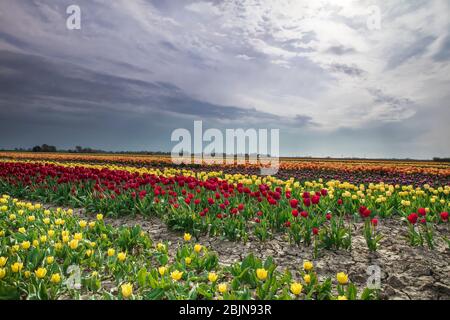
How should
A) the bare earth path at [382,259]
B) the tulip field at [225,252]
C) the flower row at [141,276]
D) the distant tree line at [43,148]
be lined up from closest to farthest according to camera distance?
the flower row at [141,276]
the tulip field at [225,252]
the bare earth path at [382,259]
the distant tree line at [43,148]

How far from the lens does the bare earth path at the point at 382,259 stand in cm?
391

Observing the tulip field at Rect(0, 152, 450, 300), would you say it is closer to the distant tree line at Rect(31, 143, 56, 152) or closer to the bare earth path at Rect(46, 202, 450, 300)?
the bare earth path at Rect(46, 202, 450, 300)

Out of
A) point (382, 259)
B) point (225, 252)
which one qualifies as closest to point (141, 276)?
point (225, 252)

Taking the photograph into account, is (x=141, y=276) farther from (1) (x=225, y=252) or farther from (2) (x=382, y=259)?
(2) (x=382, y=259)

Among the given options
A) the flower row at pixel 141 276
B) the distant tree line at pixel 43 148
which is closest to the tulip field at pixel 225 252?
the flower row at pixel 141 276

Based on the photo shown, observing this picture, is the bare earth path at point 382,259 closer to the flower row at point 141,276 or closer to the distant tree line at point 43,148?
the flower row at point 141,276

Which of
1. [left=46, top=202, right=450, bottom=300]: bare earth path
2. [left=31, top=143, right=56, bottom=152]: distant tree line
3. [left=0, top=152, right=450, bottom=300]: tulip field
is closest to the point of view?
[left=0, top=152, right=450, bottom=300]: tulip field

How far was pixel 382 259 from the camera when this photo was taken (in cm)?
475

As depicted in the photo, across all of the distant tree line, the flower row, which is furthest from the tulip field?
the distant tree line

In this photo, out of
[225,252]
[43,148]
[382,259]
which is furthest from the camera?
[43,148]

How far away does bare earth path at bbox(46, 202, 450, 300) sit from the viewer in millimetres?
3914

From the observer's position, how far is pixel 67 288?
3914 mm
